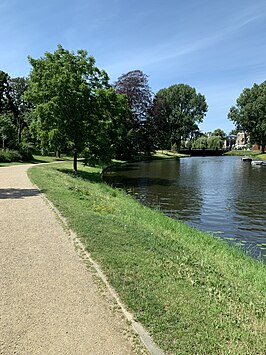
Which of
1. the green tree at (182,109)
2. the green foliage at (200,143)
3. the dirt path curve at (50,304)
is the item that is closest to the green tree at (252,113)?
the green tree at (182,109)

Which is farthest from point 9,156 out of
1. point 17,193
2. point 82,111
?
point 17,193

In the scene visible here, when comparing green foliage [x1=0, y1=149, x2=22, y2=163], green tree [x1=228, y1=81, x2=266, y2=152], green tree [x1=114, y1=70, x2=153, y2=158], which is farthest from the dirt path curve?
green tree [x1=228, y1=81, x2=266, y2=152]

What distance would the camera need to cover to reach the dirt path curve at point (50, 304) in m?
3.91

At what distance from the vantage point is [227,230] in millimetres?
13633

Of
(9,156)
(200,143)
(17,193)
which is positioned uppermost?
(200,143)

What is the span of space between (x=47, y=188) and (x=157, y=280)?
11.6m

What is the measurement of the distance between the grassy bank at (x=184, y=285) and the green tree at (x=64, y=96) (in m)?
17.3

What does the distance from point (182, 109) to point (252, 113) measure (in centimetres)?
2600

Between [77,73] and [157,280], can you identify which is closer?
[157,280]

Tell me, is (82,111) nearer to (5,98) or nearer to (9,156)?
(9,156)

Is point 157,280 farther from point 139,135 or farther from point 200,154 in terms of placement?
point 200,154

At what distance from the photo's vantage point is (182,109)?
105 metres

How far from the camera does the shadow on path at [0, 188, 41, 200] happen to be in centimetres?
1376

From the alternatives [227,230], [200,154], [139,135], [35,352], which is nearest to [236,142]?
[200,154]
